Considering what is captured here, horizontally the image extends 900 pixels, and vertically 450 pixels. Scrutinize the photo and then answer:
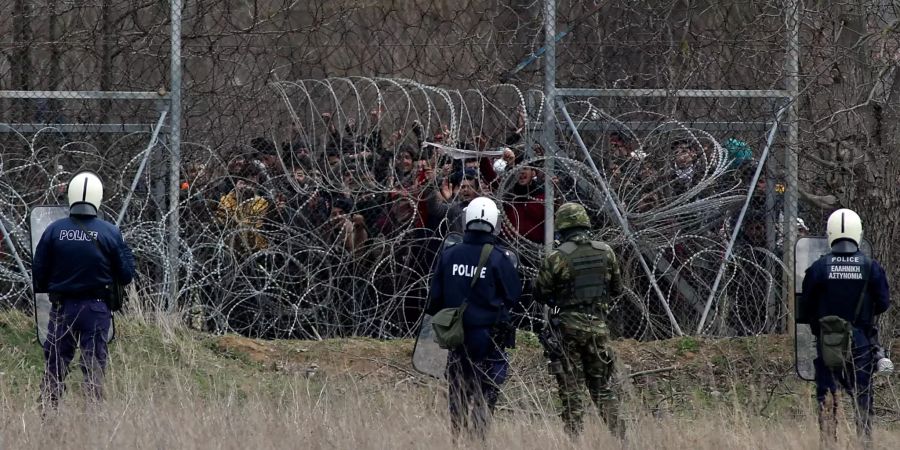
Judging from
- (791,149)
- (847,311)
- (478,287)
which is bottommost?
(847,311)

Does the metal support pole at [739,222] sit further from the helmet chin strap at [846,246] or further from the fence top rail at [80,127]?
the fence top rail at [80,127]

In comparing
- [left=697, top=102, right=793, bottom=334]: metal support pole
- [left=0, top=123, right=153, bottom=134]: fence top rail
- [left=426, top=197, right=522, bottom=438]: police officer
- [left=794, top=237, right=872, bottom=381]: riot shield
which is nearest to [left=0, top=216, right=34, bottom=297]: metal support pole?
[left=0, top=123, right=153, bottom=134]: fence top rail

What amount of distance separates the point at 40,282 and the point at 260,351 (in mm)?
2077

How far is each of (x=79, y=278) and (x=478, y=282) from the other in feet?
7.56

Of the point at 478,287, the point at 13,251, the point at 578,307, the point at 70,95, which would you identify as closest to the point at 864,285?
the point at 578,307

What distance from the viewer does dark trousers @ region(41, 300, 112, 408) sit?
7.86 meters

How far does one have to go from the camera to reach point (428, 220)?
32.2 feet

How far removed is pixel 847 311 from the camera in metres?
7.60

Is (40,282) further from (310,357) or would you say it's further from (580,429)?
(580,429)

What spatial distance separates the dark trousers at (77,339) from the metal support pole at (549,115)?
10.5 feet

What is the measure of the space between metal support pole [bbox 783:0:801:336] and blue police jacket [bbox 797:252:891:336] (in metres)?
2.17

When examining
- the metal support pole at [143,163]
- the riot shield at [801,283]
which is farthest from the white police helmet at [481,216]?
the metal support pole at [143,163]

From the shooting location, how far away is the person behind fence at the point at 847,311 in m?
7.50

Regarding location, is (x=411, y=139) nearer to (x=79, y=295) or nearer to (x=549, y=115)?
(x=549, y=115)
